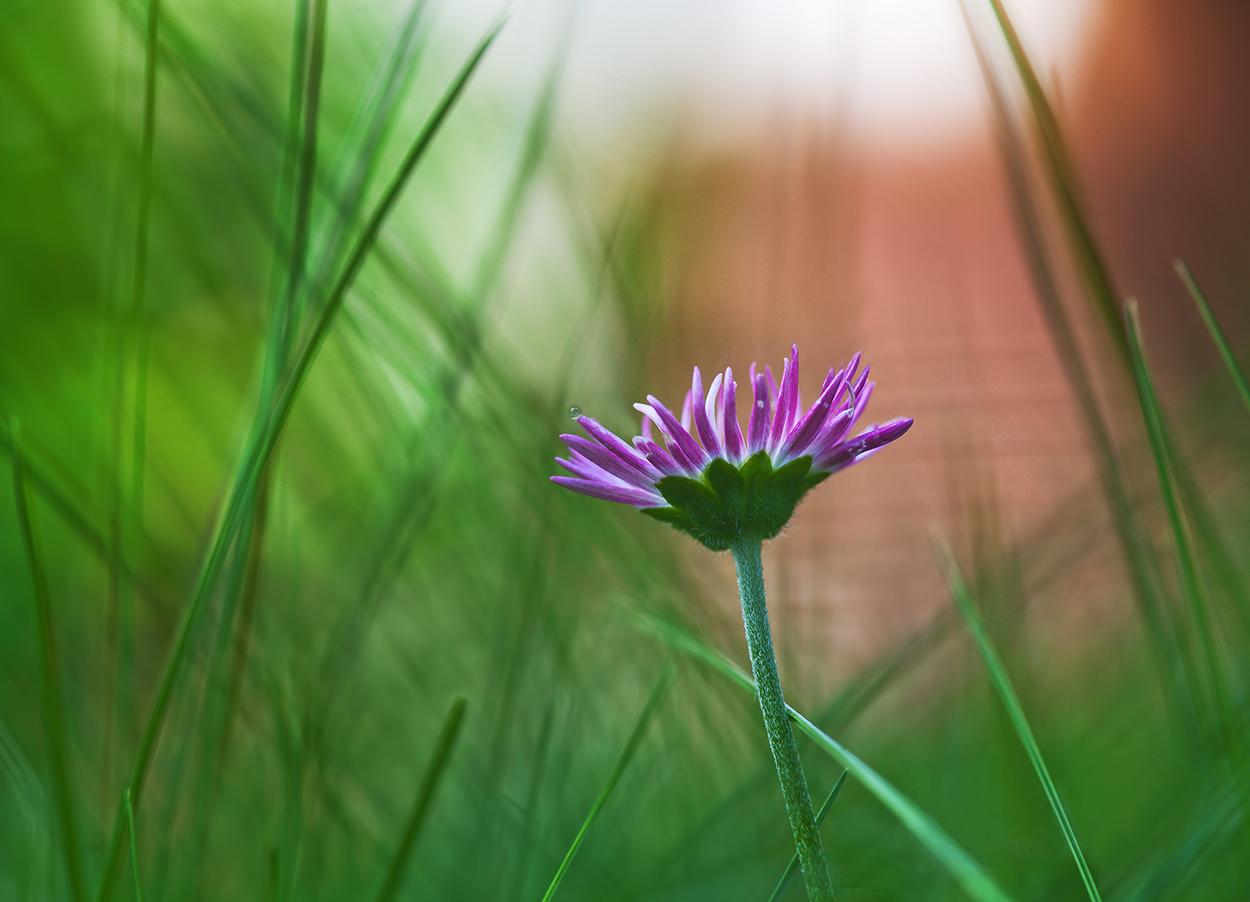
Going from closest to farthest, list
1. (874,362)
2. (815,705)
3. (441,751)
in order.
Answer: (441,751), (815,705), (874,362)

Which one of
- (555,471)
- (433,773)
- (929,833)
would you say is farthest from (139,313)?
(555,471)

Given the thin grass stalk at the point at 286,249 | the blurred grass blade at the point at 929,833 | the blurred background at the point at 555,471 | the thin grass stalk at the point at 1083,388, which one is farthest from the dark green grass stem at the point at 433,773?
Result: the thin grass stalk at the point at 1083,388

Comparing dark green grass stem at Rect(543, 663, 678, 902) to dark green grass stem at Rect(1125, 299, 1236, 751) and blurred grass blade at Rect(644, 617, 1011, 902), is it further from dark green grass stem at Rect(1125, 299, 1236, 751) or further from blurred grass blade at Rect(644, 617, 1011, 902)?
dark green grass stem at Rect(1125, 299, 1236, 751)

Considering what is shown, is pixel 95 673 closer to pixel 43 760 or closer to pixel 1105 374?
pixel 43 760

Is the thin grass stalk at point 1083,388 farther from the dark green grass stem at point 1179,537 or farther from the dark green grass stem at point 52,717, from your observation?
the dark green grass stem at point 52,717

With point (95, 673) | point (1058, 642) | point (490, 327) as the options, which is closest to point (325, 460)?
point (490, 327)

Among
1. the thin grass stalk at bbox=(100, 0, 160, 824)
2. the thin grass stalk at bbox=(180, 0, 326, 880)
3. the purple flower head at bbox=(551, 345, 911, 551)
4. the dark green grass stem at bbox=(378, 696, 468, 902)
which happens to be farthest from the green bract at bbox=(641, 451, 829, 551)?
the thin grass stalk at bbox=(100, 0, 160, 824)
